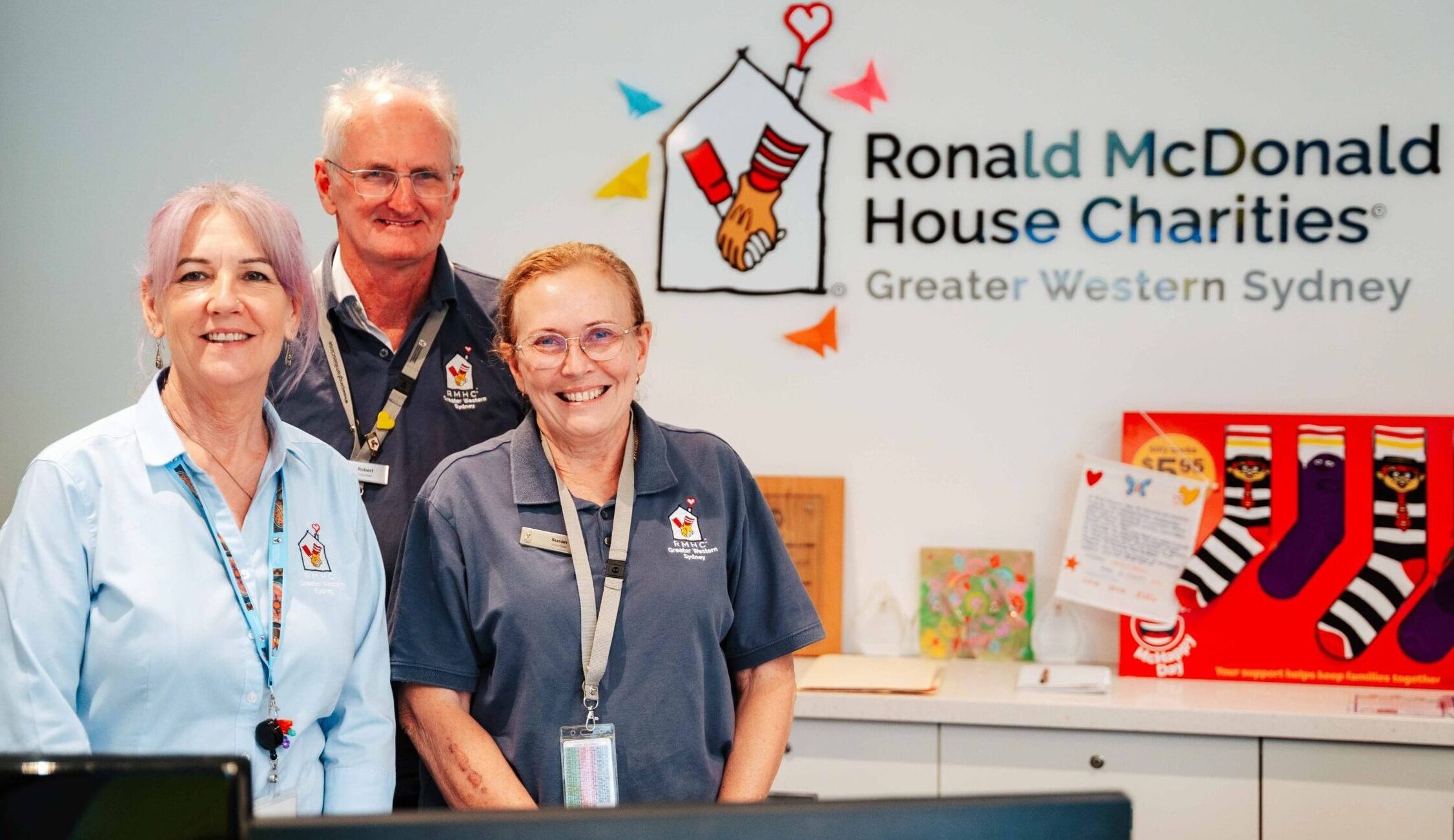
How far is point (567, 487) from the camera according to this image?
2.04m

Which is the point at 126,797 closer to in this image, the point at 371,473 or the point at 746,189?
the point at 371,473

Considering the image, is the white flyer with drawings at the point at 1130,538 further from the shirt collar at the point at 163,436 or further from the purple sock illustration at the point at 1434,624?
the shirt collar at the point at 163,436

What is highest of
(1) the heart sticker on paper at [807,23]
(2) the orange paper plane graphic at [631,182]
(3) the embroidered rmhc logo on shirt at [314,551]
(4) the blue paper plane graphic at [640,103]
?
(1) the heart sticker on paper at [807,23]

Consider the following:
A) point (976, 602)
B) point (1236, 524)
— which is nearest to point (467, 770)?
point (976, 602)

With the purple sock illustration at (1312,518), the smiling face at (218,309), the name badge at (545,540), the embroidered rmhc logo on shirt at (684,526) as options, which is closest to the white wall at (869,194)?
the purple sock illustration at (1312,518)

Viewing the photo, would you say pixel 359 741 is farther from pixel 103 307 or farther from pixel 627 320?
pixel 103 307

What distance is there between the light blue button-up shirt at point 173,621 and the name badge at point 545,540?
0.74 ft

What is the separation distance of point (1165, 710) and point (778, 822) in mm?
2411

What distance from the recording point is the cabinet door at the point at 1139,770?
9.81 ft

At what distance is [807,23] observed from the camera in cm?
360

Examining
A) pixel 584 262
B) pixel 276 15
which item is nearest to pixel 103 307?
pixel 276 15

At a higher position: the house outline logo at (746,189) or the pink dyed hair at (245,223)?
the house outline logo at (746,189)

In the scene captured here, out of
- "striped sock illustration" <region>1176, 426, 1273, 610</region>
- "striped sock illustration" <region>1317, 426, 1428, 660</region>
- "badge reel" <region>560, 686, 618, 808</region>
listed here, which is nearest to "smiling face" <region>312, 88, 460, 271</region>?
"badge reel" <region>560, 686, 618, 808</region>

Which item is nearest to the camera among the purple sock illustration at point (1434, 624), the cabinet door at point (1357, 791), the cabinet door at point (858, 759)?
the cabinet door at point (1357, 791)
